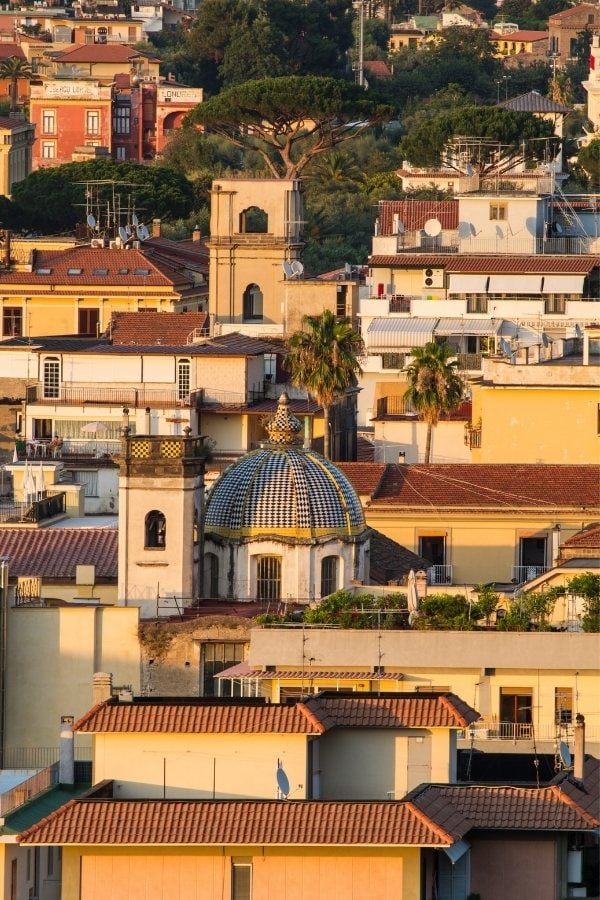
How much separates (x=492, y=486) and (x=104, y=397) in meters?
15.5

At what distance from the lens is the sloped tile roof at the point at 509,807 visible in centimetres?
3750

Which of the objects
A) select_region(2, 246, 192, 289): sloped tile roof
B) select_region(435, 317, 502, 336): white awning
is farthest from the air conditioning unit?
select_region(2, 246, 192, 289): sloped tile roof

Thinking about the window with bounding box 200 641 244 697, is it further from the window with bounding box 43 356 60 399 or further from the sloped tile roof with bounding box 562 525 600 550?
the window with bounding box 43 356 60 399

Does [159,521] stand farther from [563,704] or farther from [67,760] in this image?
[67,760]

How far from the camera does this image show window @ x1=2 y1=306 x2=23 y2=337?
109m

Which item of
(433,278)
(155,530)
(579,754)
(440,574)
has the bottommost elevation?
(440,574)

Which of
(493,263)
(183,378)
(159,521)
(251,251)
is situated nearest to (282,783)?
(159,521)

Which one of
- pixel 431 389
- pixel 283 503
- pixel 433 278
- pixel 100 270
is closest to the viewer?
pixel 283 503

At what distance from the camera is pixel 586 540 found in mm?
57562

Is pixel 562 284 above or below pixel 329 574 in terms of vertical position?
above

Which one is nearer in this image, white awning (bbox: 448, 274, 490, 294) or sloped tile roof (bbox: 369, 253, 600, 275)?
white awning (bbox: 448, 274, 490, 294)

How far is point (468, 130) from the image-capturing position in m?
128

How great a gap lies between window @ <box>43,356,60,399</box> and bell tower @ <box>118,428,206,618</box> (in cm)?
2638

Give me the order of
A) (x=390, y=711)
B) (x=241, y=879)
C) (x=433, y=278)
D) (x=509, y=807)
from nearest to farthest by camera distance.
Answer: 1. (x=241, y=879)
2. (x=509, y=807)
3. (x=390, y=711)
4. (x=433, y=278)
